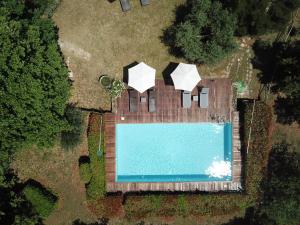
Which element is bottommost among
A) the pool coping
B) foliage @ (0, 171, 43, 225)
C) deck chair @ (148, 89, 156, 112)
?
foliage @ (0, 171, 43, 225)

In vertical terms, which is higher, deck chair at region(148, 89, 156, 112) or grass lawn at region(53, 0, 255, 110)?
grass lawn at region(53, 0, 255, 110)

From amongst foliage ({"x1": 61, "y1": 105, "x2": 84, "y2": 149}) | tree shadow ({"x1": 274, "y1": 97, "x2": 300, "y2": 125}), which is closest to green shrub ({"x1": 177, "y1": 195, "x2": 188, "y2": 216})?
foliage ({"x1": 61, "y1": 105, "x2": 84, "y2": 149})

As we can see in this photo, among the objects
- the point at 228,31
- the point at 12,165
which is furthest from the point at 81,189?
the point at 228,31

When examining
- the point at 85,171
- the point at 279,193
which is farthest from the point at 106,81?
the point at 279,193

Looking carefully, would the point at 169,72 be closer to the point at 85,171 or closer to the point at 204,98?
the point at 204,98

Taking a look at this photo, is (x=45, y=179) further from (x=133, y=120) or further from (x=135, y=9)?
(x=135, y=9)

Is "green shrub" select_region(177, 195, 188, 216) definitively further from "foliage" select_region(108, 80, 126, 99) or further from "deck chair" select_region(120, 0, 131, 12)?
"deck chair" select_region(120, 0, 131, 12)

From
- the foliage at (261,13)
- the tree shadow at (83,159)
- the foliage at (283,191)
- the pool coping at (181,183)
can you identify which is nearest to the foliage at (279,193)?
the foliage at (283,191)
